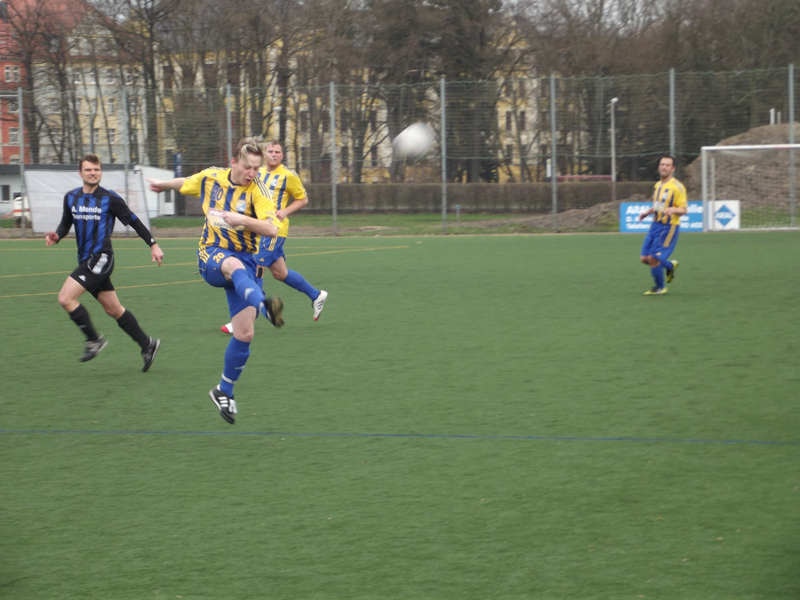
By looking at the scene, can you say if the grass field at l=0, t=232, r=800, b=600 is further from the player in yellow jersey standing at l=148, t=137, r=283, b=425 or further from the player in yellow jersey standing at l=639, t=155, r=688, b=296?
the player in yellow jersey standing at l=639, t=155, r=688, b=296

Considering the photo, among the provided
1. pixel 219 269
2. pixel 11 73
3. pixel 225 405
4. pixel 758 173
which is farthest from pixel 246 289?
pixel 11 73

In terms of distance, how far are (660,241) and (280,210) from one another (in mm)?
4991

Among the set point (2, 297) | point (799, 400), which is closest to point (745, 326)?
point (799, 400)

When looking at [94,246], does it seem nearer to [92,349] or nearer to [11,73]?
[92,349]

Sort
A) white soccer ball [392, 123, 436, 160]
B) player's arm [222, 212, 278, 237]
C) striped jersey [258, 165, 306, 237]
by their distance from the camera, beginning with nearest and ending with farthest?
player's arm [222, 212, 278, 237] < striped jersey [258, 165, 306, 237] < white soccer ball [392, 123, 436, 160]

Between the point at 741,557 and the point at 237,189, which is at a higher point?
the point at 237,189

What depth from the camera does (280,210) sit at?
9.98 m

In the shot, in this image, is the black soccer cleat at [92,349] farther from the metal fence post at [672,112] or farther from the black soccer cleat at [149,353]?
the metal fence post at [672,112]

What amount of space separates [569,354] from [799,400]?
2.18m

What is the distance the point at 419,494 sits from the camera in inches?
173

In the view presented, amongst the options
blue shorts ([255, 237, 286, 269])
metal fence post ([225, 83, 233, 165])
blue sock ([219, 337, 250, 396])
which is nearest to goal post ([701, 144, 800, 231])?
metal fence post ([225, 83, 233, 165])

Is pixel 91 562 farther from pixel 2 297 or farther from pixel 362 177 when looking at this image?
pixel 362 177

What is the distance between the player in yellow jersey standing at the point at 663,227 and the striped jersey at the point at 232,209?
699 centimetres

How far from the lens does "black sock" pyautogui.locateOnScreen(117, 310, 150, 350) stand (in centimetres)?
761
